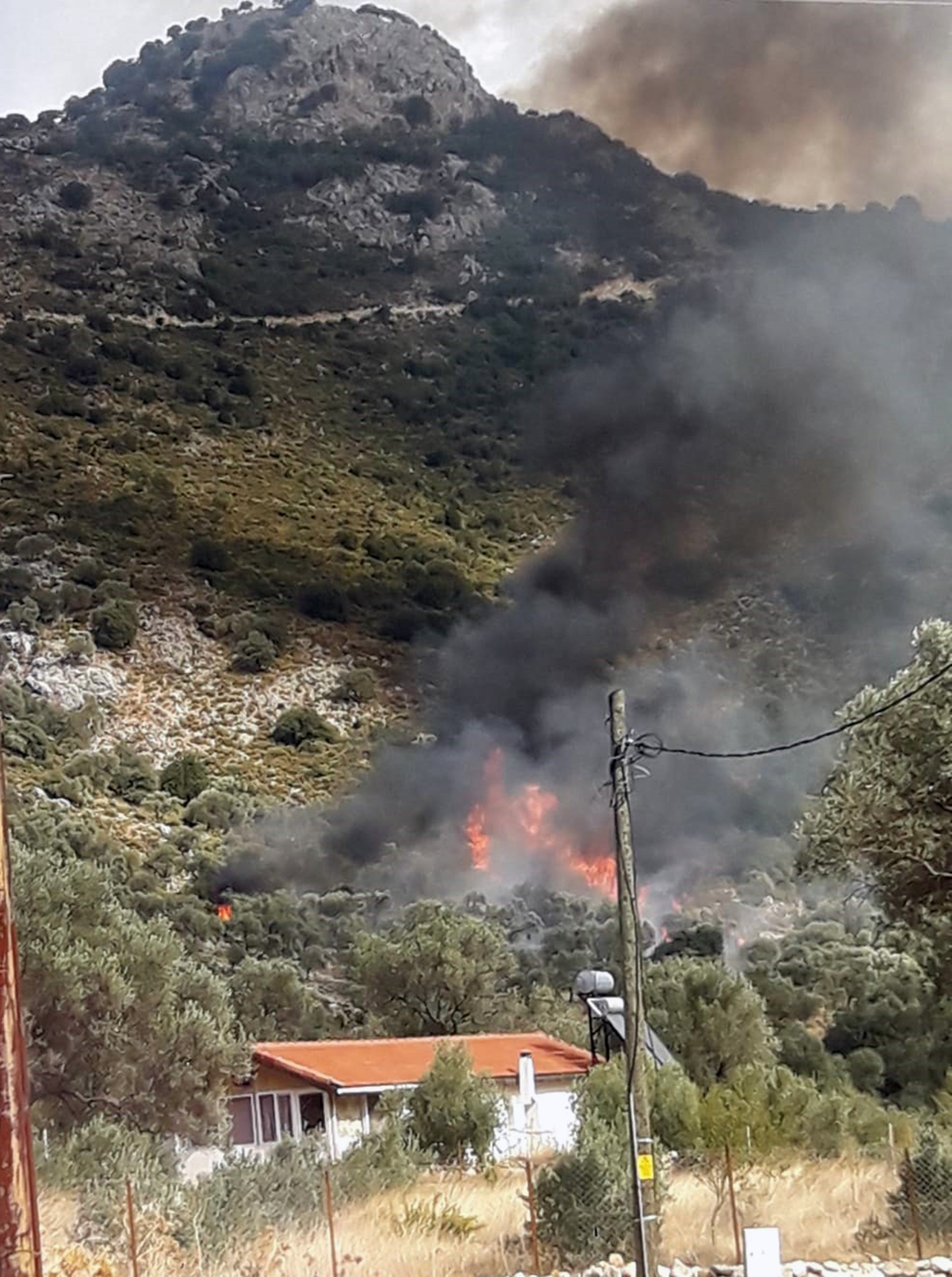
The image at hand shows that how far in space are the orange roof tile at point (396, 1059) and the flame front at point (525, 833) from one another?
39.5 feet

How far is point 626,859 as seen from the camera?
26.8 ft

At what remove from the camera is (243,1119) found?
59.8 ft

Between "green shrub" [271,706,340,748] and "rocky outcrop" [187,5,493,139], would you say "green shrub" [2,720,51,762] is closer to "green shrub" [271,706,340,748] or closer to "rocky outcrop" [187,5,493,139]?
"green shrub" [271,706,340,748]

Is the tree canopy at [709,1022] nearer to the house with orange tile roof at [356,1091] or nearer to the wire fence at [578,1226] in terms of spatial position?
the house with orange tile roof at [356,1091]

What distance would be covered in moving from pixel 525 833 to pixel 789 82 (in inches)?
1043

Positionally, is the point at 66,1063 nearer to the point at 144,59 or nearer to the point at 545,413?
the point at 545,413

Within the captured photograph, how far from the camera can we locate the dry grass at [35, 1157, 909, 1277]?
921 centimetres

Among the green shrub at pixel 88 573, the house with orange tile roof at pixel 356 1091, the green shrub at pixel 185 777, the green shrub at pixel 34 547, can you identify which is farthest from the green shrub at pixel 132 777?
the house with orange tile roof at pixel 356 1091

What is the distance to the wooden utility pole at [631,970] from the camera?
25.4ft

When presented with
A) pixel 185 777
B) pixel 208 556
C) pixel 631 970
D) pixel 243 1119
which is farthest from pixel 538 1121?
pixel 208 556

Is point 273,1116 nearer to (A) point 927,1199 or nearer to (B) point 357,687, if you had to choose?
(A) point 927,1199

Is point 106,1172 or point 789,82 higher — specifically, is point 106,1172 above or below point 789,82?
below

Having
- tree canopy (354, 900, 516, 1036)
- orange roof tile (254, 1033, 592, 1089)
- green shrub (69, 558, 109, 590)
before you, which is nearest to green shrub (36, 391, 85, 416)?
green shrub (69, 558, 109, 590)

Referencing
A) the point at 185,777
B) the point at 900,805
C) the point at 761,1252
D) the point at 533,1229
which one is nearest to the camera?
the point at 761,1252
